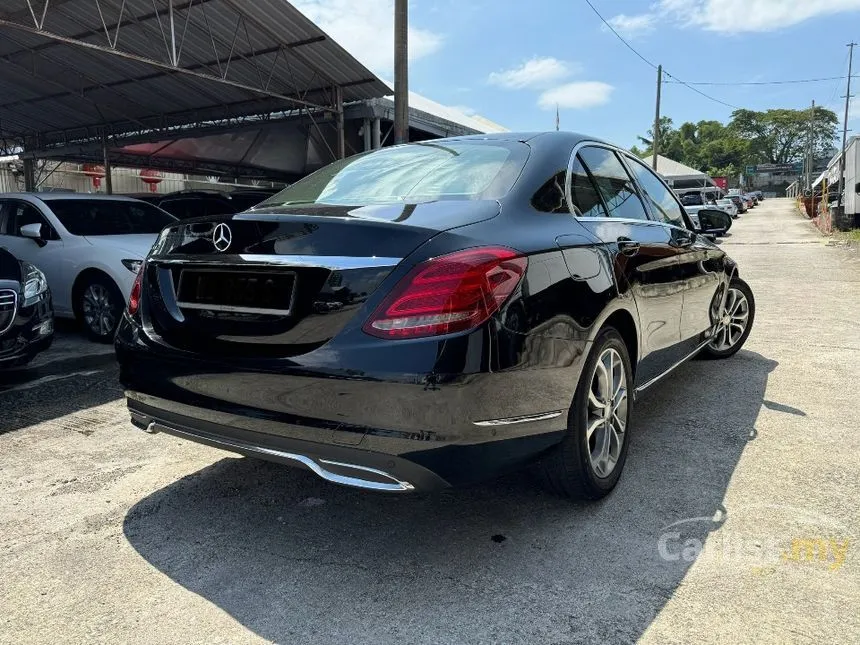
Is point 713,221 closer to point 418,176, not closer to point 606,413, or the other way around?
point 606,413

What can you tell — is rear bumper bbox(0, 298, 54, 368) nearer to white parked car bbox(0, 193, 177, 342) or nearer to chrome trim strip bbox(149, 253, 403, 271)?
white parked car bbox(0, 193, 177, 342)

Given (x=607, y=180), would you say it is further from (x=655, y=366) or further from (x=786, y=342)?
(x=786, y=342)

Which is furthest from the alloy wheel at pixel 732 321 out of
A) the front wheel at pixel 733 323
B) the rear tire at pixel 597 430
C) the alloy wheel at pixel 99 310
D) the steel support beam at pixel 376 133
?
the steel support beam at pixel 376 133

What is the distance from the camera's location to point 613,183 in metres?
3.43

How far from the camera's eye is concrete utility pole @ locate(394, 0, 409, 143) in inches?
432

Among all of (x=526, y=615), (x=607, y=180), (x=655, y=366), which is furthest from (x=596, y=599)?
(x=607, y=180)

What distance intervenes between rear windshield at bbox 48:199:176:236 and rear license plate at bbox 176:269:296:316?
4451 mm

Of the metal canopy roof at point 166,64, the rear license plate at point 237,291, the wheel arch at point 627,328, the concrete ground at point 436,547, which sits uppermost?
the metal canopy roof at point 166,64

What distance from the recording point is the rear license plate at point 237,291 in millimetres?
2236

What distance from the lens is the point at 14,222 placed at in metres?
7.02

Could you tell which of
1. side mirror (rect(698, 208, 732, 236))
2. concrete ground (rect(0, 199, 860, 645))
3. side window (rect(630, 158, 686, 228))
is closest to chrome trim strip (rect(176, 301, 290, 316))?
concrete ground (rect(0, 199, 860, 645))

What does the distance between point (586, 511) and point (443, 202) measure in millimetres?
1377

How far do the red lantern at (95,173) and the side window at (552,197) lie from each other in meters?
29.9

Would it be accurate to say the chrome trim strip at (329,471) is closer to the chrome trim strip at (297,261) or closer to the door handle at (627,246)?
the chrome trim strip at (297,261)
